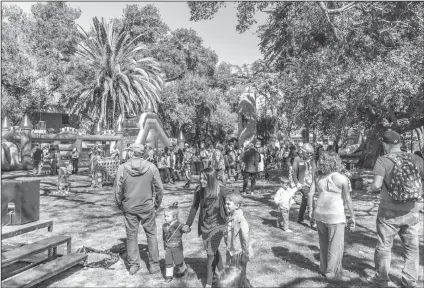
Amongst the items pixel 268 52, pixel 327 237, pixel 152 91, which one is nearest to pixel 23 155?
pixel 152 91

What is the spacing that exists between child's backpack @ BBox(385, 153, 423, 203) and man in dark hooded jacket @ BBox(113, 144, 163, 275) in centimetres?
303

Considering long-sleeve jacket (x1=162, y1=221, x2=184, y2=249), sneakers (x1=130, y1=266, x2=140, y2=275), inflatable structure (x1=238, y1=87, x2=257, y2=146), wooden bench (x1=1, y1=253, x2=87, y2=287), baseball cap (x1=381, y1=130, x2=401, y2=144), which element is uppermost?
inflatable structure (x1=238, y1=87, x2=257, y2=146)

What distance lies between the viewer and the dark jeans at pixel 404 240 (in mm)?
4363

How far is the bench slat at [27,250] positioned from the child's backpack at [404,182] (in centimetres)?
441

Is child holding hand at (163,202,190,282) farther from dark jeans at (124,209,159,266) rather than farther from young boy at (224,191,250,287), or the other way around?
young boy at (224,191,250,287)

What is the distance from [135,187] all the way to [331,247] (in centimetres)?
264

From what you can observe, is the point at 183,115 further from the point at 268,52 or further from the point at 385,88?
the point at 385,88

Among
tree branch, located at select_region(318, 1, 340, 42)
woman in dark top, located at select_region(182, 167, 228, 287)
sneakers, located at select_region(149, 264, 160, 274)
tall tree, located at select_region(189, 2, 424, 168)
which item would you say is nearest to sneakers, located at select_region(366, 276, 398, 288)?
woman in dark top, located at select_region(182, 167, 228, 287)

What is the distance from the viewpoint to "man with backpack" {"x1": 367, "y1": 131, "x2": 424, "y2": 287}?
14.1 ft

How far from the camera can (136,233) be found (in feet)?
16.6

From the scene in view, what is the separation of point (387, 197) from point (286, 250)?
84.6 inches

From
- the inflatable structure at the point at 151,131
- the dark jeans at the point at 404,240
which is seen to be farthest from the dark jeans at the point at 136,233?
the inflatable structure at the point at 151,131

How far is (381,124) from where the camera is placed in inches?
599

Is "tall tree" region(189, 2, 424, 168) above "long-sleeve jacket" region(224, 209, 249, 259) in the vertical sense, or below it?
above
